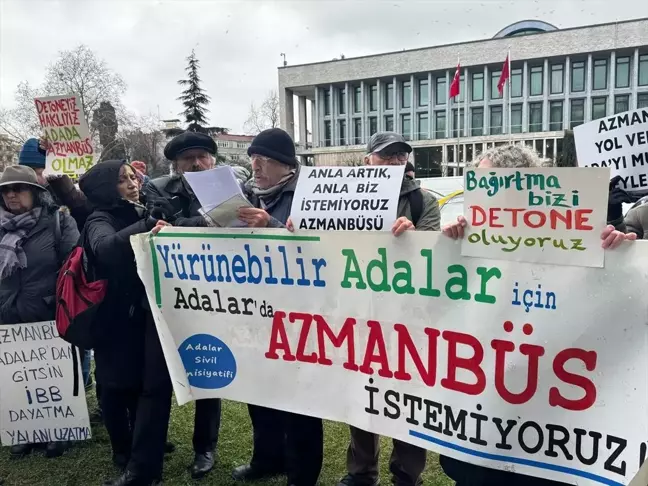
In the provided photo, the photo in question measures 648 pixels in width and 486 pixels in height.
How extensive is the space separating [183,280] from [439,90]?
55465mm

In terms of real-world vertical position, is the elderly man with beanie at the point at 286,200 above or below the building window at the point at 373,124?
below

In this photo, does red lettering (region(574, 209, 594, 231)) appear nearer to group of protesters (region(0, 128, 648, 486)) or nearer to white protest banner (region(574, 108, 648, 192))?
group of protesters (region(0, 128, 648, 486))

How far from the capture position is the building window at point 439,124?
54.5 meters

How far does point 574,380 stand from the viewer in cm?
190

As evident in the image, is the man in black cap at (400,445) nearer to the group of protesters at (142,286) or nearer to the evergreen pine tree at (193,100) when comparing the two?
the group of protesters at (142,286)

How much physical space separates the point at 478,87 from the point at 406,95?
24.8ft

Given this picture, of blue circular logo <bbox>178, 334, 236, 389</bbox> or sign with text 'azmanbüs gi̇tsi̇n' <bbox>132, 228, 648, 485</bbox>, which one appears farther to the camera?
blue circular logo <bbox>178, 334, 236, 389</bbox>

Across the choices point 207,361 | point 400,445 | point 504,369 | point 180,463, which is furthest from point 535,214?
point 180,463

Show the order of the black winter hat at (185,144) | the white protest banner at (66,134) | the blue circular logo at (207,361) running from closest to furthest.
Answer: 1. the blue circular logo at (207,361)
2. the black winter hat at (185,144)
3. the white protest banner at (66,134)

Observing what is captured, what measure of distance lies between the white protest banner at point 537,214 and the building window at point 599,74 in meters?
55.0

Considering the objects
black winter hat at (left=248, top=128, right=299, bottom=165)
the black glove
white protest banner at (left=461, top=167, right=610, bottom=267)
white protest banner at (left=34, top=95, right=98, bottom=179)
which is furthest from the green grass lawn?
white protest banner at (left=34, top=95, right=98, bottom=179)

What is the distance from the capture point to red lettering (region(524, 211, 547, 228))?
1.87m

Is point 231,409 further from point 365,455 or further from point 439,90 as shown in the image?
point 439,90

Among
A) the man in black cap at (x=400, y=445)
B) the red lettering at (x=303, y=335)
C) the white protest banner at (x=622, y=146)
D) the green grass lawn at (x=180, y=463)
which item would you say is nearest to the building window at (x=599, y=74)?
the white protest banner at (x=622, y=146)
